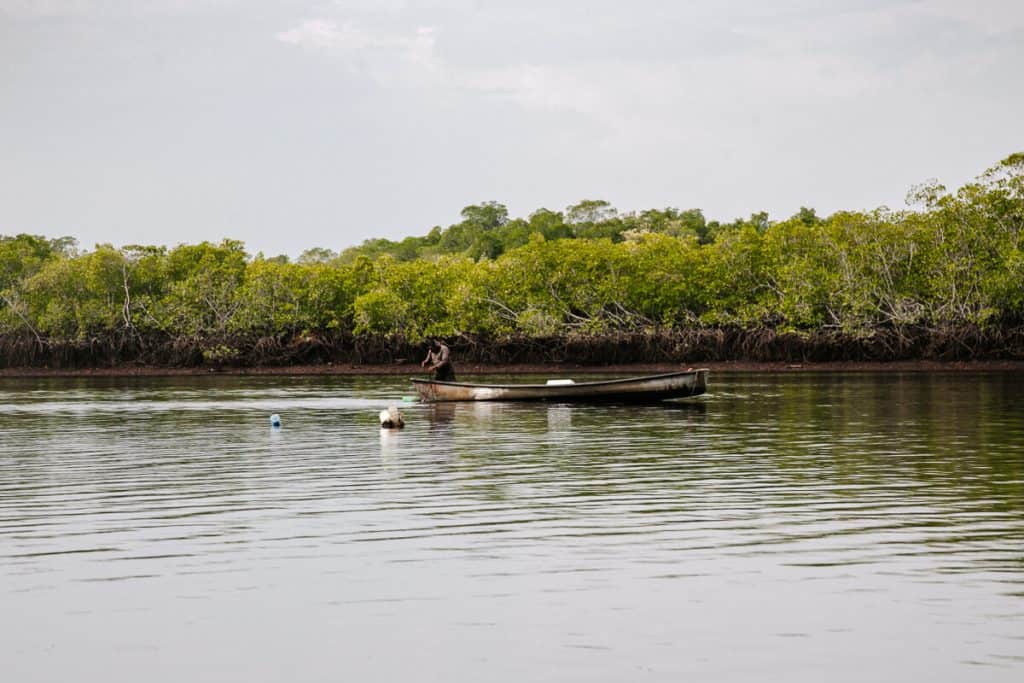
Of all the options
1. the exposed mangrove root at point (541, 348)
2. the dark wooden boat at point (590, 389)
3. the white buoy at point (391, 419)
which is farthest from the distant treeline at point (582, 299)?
the white buoy at point (391, 419)

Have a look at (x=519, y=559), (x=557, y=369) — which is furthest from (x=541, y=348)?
(x=519, y=559)

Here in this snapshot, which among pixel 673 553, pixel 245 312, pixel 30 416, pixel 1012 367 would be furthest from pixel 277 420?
pixel 245 312

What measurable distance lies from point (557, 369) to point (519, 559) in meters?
58.5

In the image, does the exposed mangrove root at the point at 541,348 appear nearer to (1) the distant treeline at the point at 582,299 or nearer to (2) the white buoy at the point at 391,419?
(1) the distant treeline at the point at 582,299

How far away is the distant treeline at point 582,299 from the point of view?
59312mm

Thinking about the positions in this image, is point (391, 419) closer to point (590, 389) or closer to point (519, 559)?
point (590, 389)

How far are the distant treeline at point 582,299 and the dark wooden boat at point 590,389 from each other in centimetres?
2735

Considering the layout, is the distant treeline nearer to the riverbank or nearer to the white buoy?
the riverbank

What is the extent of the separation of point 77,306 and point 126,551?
228 feet

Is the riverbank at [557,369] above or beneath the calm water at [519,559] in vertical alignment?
above

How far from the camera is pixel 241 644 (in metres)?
9.05

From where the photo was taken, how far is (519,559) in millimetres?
11750

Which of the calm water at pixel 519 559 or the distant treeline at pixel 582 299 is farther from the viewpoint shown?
the distant treeline at pixel 582 299

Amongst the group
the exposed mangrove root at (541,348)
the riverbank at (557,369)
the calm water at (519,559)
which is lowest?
the calm water at (519,559)
